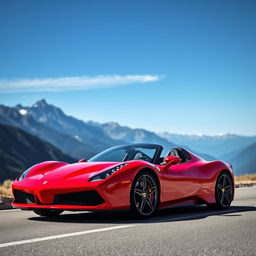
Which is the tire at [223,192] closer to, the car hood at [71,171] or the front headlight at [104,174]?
the car hood at [71,171]

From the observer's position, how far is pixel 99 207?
6.68 metres

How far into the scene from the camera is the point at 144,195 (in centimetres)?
721

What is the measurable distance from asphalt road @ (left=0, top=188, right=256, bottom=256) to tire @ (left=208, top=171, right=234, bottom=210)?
3.50 ft

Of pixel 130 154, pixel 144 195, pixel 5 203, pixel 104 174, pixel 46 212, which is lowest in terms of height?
pixel 5 203

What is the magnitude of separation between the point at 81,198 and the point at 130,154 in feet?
5.37

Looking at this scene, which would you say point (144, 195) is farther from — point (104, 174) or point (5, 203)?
point (5, 203)

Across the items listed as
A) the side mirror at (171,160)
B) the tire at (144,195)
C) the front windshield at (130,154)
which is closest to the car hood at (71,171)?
the tire at (144,195)

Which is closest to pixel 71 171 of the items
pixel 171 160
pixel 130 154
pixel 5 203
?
pixel 130 154

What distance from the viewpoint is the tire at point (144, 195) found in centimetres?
705

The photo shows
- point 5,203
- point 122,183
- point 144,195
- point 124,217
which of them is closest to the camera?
point 122,183

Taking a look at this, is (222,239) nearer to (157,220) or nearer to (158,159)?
(157,220)

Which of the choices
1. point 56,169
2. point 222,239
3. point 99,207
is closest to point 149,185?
point 99,207

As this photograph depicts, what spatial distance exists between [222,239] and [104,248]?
136 centimetres

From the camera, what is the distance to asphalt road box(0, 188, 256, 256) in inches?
185
